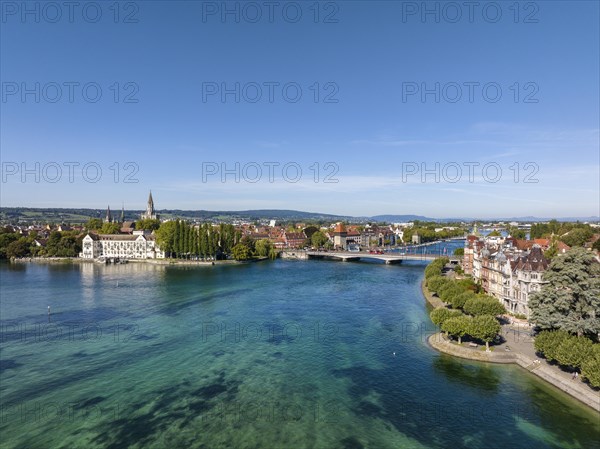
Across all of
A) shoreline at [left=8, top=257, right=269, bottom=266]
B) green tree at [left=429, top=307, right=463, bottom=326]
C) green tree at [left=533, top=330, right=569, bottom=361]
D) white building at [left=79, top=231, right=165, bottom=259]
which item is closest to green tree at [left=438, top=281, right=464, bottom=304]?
green tree at [left=429, top=307, right=463, bottom=326]

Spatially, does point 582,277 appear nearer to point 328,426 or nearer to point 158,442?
point 328,426

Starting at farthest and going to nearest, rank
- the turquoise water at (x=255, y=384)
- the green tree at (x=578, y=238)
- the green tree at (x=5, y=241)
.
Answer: the green tree at (x=5, y=241), the green tree at (x=578, y=238), the turquoise water at (x=255, y=384)

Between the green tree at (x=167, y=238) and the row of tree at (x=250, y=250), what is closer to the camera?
the green tree at (x=167, y=238)

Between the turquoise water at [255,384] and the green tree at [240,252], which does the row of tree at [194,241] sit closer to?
the green tree at [240,252]

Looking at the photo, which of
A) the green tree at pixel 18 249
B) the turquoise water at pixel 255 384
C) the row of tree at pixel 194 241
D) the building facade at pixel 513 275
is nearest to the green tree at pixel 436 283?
the turquoise water at pixel 255 384

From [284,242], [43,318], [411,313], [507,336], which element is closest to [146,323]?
[43,318]

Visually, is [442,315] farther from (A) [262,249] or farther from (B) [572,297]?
(A) [262,249]

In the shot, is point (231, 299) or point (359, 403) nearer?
point (359, 403)

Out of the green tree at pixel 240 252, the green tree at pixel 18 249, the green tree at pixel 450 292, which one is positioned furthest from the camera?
the green tree at pixel 18 249
